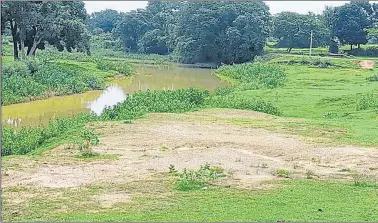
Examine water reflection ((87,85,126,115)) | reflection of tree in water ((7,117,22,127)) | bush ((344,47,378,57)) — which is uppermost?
bush ((344,47,378,57))

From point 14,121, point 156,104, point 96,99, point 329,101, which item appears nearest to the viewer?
point 14,121

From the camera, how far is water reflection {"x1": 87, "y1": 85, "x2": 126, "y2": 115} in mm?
29062

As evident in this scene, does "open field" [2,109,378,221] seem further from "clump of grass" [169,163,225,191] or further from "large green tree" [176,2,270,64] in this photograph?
"large green tree" [176,2,270,64]

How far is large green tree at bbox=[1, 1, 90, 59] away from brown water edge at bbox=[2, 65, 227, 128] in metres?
4.33

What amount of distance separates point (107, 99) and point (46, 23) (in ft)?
27.3

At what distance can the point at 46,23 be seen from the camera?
37.8 meters

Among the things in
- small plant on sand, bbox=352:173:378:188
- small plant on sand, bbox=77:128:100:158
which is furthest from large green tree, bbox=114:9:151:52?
small plant on sand, bbox=352:173:378:188

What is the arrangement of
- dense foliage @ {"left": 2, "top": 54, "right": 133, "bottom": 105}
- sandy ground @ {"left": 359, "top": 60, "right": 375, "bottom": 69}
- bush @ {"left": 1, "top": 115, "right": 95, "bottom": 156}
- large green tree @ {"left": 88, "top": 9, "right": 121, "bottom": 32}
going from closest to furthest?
bush @ {"left": 1, "top": 115, "right": 95, "bottom": 156} → dense foliage @ {"left": 2, "top": 54, "right": 133, "bottom": 105} → sandy ground @ {"left": 359, "top": 60, "right": 375, "bottom": 69} → large green tree @ {"left": 88, "top": 9, "right": 121, "bottom": 32}

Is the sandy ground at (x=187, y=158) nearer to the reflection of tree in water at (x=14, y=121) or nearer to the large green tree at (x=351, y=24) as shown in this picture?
the reflection of tree in water at (x=14, y=121)

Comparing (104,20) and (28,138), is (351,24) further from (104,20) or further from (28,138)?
(104,20)

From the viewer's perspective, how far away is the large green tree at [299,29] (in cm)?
6675

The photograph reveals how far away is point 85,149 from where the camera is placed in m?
14.4

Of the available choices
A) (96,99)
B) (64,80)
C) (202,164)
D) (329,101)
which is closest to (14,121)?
(96,99)

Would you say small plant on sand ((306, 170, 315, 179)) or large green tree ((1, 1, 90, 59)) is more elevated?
large green tree ((1, 1, 90, 59))
